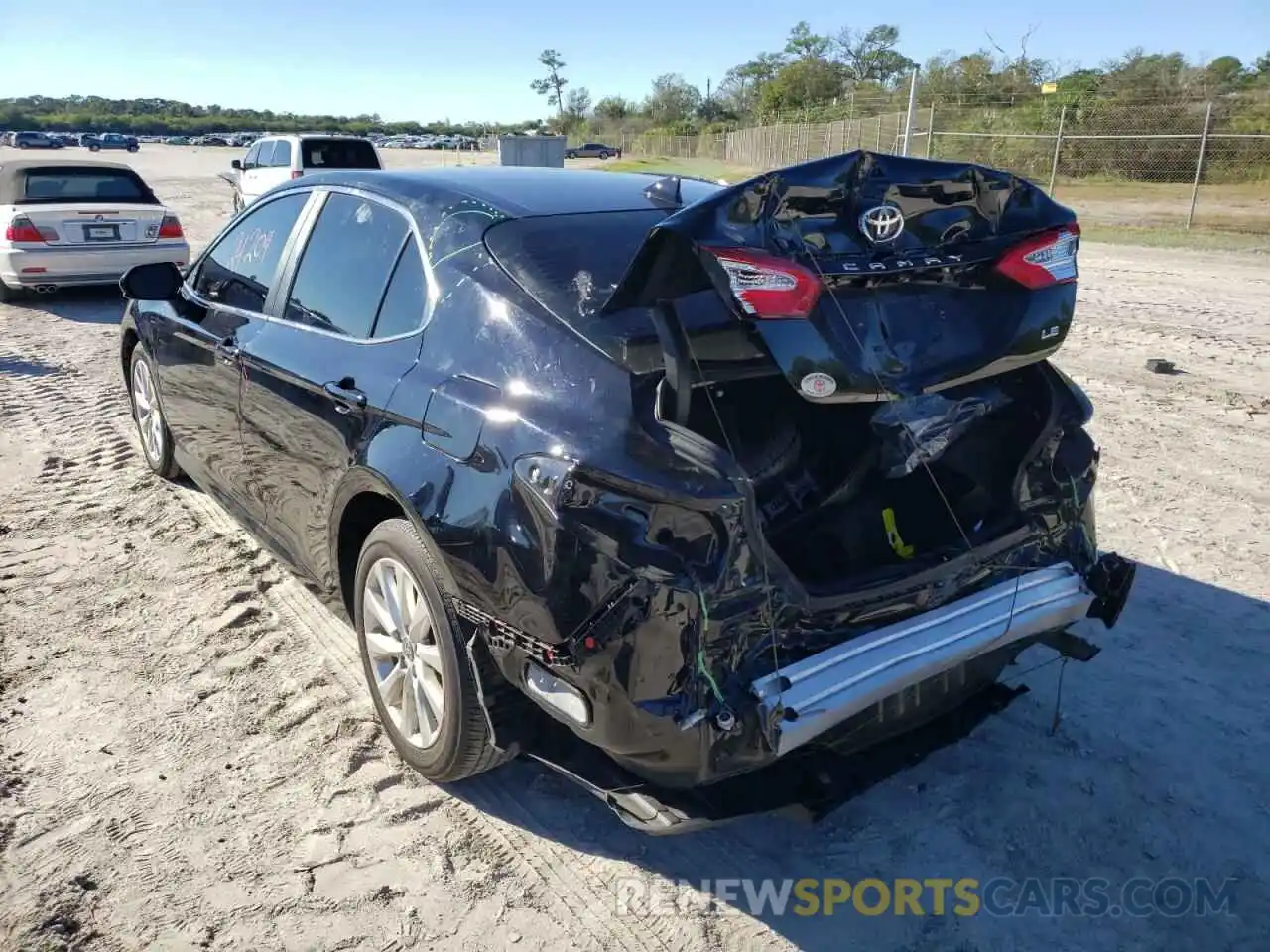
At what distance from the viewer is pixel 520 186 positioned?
3447 mm

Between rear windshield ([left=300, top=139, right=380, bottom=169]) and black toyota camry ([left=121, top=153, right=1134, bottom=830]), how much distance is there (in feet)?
46.5

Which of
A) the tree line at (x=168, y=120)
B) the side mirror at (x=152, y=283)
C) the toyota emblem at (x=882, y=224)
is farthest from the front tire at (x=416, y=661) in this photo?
the tree line at (x=168, y=120)

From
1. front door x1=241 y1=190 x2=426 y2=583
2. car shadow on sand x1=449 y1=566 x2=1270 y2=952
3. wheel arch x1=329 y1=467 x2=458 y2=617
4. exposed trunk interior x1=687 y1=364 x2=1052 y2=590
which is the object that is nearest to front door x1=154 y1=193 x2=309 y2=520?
front door x1=241 y1=190 x2=426 y2=583

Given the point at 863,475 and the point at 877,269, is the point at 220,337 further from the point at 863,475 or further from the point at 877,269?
the point at 877,269

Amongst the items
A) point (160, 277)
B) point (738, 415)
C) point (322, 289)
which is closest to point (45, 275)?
point (160, 277)

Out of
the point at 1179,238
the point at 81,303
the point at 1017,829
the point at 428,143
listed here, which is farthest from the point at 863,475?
the point at 428,143

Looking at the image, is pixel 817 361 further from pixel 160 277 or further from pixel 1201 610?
pixel 160 277

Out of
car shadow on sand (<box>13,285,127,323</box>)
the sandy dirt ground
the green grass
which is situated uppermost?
the green grass

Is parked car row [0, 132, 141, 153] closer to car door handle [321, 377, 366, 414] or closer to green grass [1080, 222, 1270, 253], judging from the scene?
green grass [1080, 222, 1270, 253]

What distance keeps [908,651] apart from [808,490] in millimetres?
699

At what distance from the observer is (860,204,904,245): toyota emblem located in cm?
247

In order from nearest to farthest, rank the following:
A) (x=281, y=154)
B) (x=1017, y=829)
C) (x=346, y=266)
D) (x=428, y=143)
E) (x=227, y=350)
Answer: (x=1017, y=829)
(x=346, y=266)
(x=227, y=350)
(x=281, y=154)
(x=428, y=143)

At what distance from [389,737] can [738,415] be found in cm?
152

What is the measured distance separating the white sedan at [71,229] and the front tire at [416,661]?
354 inches
